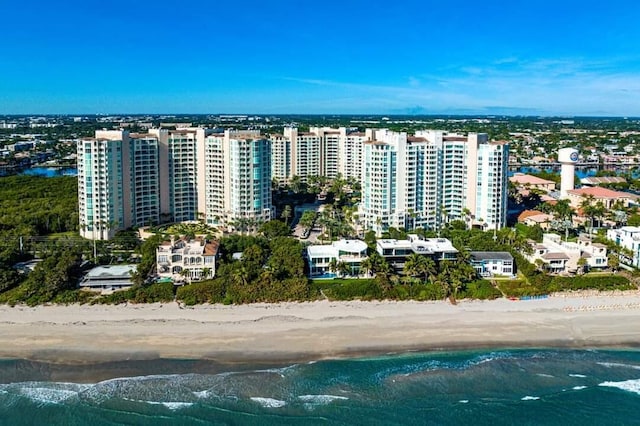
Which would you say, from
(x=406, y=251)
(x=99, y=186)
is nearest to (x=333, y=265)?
(x=406, y=251)

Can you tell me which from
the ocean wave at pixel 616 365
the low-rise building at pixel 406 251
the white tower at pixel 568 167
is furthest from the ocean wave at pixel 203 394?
the white tower at pixel 568 167

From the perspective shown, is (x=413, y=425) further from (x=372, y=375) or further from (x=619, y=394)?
(x=619, y=394)

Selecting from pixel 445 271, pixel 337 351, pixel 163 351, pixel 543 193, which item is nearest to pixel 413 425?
pixel 337 351

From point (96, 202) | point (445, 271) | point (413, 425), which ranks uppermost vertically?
point (96, 202)

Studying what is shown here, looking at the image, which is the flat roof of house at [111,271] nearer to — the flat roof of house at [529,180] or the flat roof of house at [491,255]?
the flat roof of house at [491,255]

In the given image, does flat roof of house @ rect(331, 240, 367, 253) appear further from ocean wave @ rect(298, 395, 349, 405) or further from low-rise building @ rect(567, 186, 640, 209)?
low-rise building @ rect(567, 186, 640, 209)

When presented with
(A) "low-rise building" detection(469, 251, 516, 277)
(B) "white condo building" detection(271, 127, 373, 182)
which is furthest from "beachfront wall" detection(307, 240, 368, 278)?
(B) "white condo building" detection(271, 127, 373, 182)

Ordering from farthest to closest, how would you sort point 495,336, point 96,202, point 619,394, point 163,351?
point 96,202
point 495,336
point 163,351
point 619,394

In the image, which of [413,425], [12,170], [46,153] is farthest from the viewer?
[46,153]
